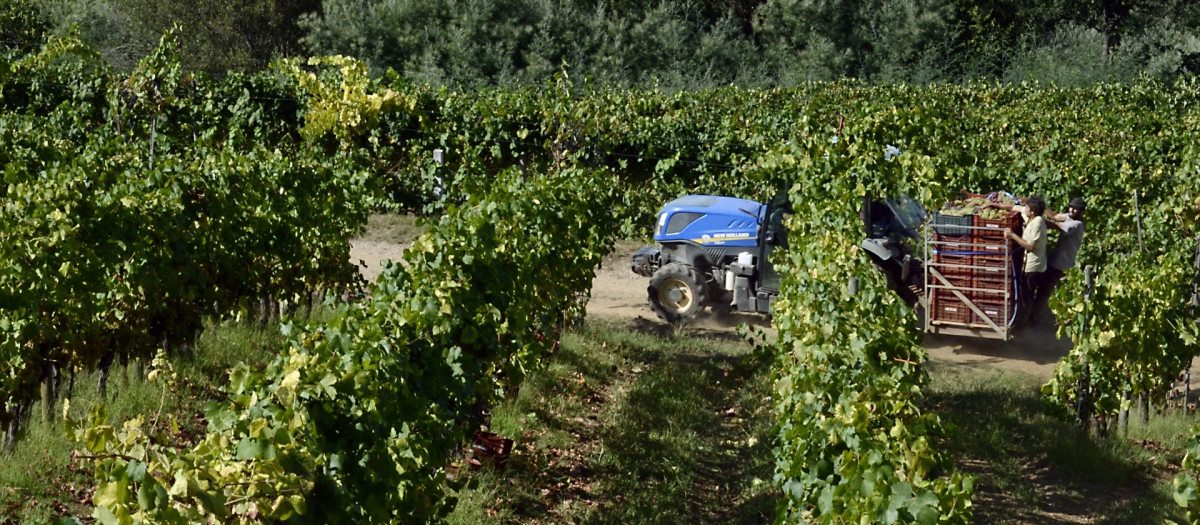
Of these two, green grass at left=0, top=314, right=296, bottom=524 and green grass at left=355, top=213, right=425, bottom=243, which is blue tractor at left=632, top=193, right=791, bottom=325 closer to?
green grass at left=0, top=314, right=296, bottom=524

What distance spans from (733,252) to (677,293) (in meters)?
0.71

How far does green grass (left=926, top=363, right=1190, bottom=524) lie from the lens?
7.03 metres

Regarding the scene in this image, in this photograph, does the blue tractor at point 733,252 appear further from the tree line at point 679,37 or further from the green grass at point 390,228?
the tree line at point 679,37

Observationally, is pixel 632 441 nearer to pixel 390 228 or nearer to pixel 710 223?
pixel 710 223

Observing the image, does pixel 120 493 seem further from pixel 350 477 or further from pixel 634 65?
pixel 634 65

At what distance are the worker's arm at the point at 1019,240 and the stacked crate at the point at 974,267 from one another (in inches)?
2.5

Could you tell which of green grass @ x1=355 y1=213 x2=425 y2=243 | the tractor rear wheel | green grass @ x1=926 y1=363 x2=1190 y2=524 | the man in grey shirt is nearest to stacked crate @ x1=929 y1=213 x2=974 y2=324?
the man in grey shirt

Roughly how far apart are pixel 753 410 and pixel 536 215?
243cm

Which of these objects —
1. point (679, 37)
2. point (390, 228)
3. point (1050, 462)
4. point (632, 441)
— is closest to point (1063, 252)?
point (1050, 462)

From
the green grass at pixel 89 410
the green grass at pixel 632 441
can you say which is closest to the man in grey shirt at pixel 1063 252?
the green grass at pixel 632 441

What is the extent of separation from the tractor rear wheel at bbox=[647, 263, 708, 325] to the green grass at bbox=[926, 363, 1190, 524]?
107 inches

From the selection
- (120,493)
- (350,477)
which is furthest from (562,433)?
(120,493)

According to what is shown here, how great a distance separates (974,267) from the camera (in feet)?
33.7

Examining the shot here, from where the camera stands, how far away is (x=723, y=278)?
11.4 metres
